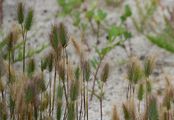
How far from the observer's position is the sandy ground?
235 cm

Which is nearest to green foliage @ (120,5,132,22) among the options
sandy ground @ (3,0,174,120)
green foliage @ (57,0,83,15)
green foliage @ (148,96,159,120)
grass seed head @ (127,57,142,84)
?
sandy ground @ (3,0,174,120)

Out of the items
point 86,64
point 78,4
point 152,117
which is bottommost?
point 152,117

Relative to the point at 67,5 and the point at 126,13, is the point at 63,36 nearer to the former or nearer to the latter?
the point at 126,13

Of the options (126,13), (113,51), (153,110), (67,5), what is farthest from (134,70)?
(67,5)

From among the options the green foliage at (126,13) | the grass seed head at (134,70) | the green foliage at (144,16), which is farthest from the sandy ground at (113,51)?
the grass seed head at (134,70)

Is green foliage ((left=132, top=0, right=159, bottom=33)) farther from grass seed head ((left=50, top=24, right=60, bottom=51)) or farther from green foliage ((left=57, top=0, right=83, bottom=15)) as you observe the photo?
grass seed head ((left=50, top=24, right=60, bottom=51))

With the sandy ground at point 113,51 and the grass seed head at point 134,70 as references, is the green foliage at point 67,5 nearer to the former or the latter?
the sandy ground at point 113,51

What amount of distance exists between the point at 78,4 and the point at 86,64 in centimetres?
164

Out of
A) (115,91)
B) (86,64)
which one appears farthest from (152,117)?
(115,91)

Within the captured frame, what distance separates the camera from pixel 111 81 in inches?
102

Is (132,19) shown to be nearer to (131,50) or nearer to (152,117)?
(131,50)

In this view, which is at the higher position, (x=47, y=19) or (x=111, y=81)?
(x=47, y=19)

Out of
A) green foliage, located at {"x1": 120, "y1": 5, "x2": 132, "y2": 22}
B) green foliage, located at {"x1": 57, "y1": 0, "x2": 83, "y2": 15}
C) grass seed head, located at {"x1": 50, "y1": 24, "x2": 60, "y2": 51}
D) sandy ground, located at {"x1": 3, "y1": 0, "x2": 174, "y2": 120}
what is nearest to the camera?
grass seed head, located at {"x1": 50, "y1": 24, "x2": 60, "y2": 51}

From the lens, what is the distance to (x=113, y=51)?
293cm
